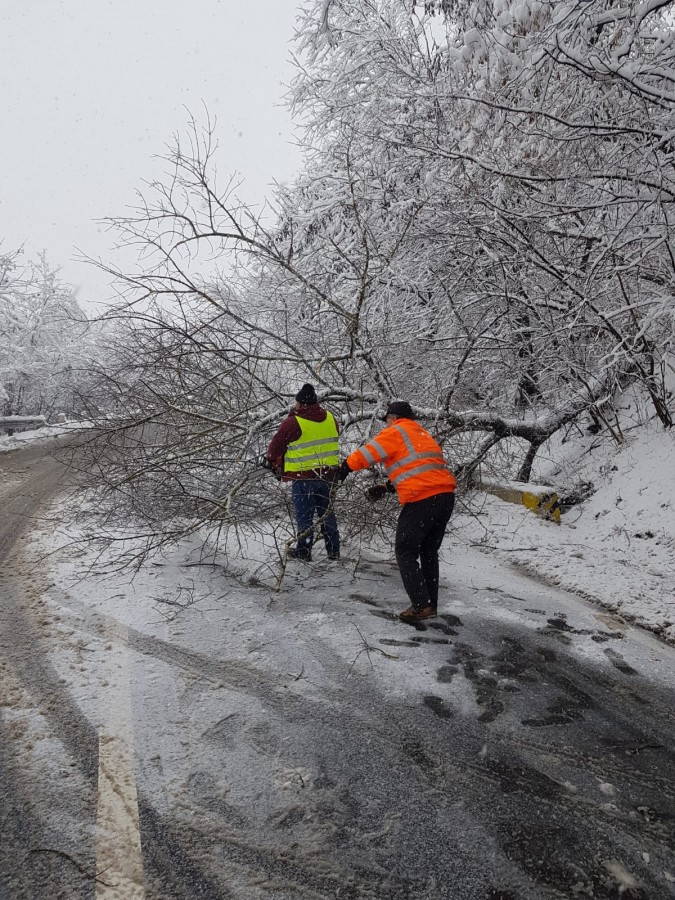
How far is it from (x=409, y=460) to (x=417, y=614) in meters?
1.17

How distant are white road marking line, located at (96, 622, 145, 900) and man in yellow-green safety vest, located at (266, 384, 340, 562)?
99.3 inches

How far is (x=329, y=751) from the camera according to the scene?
258 cm

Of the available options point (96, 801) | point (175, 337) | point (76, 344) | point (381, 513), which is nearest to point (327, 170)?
point (175, 337)

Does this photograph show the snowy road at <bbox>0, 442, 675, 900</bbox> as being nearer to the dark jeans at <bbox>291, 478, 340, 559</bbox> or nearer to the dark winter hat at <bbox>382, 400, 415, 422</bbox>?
the dark jeans at <bbox>291, 478, 340, 559</bbox>

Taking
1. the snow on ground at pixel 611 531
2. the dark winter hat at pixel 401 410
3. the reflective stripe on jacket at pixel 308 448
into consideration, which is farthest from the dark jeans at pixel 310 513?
the snow on ground at pixel 611 531

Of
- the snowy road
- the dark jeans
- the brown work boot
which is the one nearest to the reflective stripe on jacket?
the dark jeans

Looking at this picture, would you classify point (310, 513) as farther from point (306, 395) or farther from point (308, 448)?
point (306, 395)

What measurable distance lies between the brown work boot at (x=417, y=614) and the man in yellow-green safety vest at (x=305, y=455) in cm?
138

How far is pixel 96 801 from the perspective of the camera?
2221 mm

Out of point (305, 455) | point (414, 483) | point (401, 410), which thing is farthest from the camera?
point (305, 455)

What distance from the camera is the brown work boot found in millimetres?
4148

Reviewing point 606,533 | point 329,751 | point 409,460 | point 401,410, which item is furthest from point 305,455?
point 606,533

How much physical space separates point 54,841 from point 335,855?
1031mm

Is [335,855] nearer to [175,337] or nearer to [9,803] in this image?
[9,803]
